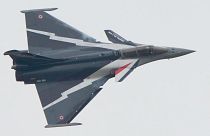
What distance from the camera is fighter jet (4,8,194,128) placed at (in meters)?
65.3

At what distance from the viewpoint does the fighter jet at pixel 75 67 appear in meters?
65.3

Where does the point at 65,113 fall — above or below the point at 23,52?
below

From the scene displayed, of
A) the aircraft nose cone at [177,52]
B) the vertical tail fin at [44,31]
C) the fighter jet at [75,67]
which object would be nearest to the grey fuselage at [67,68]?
the fighter jet at [75,67]

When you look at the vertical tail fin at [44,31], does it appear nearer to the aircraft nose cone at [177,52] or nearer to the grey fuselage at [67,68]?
the grey fuselage at [67,68]

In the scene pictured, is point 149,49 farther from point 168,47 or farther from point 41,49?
point 41,49

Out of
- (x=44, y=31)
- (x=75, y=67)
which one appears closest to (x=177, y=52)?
(x=75, y=67)

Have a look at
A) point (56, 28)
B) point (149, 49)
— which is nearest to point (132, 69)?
point (149, 49)

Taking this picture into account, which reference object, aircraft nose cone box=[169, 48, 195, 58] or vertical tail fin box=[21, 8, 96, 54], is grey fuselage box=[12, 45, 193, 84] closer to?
vertical tail fin box=[21, 8, 96, 54]

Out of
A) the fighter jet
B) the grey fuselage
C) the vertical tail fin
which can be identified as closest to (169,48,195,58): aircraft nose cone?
the fighter jet

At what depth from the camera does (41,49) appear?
66875 millimetres

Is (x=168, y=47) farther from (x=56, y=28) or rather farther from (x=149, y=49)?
(x=56, y=28)

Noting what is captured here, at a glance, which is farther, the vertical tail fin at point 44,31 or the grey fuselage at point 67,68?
the vertical tail fin at point 44,31

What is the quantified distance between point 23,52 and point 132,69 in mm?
7408

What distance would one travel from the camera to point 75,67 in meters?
65.6
